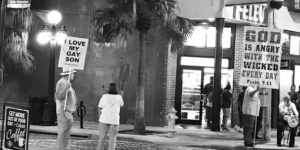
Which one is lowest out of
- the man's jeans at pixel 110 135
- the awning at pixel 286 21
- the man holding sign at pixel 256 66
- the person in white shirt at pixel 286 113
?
the man's jeans at pixel 110 135

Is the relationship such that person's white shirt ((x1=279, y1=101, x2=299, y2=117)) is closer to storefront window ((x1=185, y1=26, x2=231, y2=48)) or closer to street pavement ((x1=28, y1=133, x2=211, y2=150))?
street pavement ((x1=28, y1=133, x2=211, y2=150))

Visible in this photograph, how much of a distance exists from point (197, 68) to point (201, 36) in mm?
1384

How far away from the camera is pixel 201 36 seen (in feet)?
72.5

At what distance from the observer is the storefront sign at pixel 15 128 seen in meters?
8.64

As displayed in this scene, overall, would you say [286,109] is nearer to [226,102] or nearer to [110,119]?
Result: [226,102]

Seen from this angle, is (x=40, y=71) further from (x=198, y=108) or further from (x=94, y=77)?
(x=198, y=108)

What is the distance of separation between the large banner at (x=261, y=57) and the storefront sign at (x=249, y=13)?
5.27m

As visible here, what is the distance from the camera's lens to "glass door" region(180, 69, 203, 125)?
72.6ft

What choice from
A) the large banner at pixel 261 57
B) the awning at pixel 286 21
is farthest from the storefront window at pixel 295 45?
the large banner at pixel 261 57

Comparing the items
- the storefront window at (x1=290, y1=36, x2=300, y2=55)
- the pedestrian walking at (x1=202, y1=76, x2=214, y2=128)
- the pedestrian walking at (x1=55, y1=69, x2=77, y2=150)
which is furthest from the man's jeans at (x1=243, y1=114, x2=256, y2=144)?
the storefront window at (x1=290, y1=36, x2=300, y2=55)

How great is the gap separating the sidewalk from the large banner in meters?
2.03

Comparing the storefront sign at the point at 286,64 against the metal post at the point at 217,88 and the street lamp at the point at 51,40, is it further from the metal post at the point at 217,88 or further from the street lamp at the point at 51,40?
the street lamp at the point at 51,40

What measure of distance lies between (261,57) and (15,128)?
890 cm

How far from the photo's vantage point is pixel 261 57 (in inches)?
612
